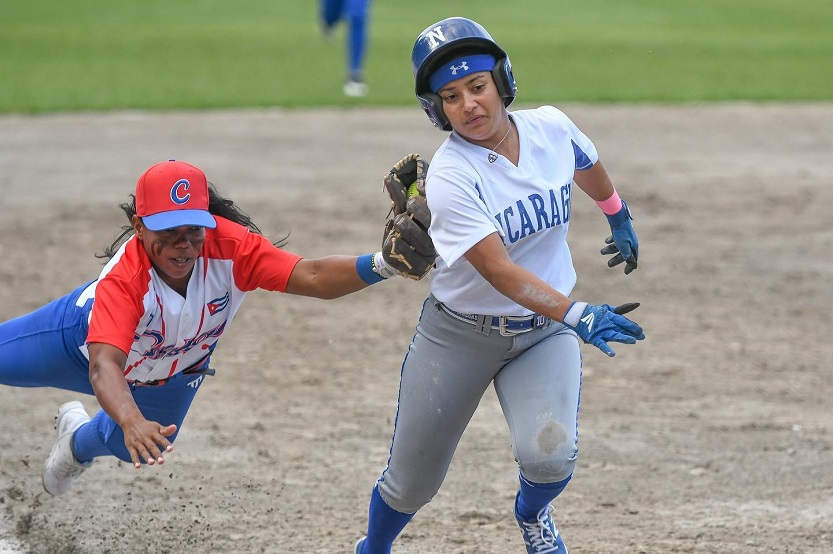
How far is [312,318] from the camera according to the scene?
8039mm

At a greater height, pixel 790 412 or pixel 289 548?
pixel 289 548

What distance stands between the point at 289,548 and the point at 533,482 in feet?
3.91

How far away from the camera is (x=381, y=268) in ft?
15.3

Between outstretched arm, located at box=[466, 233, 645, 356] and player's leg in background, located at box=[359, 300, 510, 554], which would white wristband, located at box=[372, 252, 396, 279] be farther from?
outstretched arm, located at box=[466, 233, 645, 356]

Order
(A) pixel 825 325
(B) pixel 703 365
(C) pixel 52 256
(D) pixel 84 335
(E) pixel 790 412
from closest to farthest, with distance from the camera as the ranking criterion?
(D) pixel 84 335
(E) pixel 790 412
(B) pixel 703 365
(A) pixel 825 325
(C) pixel 52 256

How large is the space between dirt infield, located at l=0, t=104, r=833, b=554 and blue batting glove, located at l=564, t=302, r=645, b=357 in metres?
1.25

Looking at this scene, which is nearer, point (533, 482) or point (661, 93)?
point (533, 482)

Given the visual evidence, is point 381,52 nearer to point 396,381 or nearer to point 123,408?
point 396,381

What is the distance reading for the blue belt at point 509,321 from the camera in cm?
433

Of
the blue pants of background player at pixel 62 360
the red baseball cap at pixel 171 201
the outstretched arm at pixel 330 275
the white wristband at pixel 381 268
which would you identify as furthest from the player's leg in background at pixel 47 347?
the white wristband at pixel 381 268

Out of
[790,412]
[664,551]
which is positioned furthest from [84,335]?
[790,412]

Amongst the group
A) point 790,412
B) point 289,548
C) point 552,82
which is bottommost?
point 552,82

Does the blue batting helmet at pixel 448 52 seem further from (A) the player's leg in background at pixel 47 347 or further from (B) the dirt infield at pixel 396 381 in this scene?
(B) the dirt infield at pixel 396 381

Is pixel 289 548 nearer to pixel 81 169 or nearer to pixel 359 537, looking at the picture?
pixel 359 537
